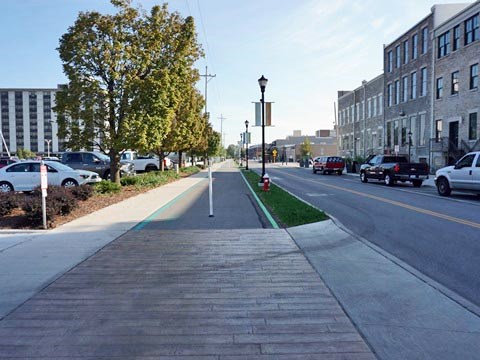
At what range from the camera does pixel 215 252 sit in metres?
7.16

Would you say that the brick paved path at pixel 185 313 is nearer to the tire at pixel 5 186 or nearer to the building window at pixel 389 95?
the tire at pixel 5 186

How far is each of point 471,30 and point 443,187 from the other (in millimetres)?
17790

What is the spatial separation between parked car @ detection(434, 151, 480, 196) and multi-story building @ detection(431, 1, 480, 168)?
12.1 meters

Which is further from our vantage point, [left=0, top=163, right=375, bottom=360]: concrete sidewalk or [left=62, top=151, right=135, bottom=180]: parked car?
[left=62, top=151, right=135, bottom=180]: parked car

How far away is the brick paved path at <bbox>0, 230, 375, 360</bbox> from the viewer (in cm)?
361

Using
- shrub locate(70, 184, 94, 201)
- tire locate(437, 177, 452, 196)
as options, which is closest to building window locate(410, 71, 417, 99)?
tire locate(437, 177, 452, 196)

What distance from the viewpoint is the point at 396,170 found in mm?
22625

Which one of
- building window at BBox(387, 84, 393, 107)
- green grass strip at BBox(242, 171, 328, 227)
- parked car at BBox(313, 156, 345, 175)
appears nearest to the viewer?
green grass strip at BBox(242, 171, 328, 227)

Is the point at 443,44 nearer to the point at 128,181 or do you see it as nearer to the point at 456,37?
the point at 456,37

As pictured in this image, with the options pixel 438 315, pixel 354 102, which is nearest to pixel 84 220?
pixel 438 315

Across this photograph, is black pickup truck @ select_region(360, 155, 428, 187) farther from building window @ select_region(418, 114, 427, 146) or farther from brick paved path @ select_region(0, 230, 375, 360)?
brick paved path @ select_region(0, 230, 375, 360)

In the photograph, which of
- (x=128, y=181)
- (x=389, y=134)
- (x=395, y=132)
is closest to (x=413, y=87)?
(x=395, y=132)

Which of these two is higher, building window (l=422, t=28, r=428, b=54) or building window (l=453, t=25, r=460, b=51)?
building window (l=422, t=28, r=428, b=54)

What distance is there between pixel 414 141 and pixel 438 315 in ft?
117
